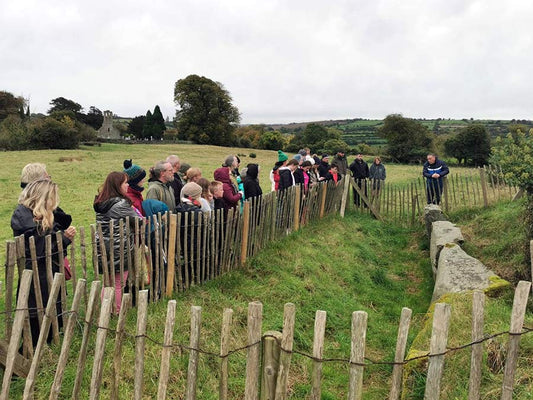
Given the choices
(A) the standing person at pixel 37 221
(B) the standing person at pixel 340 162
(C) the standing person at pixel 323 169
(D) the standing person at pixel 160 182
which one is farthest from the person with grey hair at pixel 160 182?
(B) the standing person at pixel 340 162

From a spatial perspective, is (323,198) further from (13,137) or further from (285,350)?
(13,137)

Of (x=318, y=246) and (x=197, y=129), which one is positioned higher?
(x=197, y=129)

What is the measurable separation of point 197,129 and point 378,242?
45786mm

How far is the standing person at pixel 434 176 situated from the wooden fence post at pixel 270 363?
1082 centimetres

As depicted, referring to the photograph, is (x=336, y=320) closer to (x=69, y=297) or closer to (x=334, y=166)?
(x=69, y=297)

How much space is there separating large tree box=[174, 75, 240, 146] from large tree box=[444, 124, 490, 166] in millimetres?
28301

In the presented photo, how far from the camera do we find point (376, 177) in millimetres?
14250

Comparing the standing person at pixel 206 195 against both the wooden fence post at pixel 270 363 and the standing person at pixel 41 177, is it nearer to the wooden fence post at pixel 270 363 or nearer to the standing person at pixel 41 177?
the standing person at pixel 41 177

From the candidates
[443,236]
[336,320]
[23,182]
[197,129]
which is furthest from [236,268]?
[197,129]

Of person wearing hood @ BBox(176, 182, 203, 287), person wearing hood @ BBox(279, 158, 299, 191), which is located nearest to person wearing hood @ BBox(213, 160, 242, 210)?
person wearing hood @ BBox(176, 182, 203, 287)

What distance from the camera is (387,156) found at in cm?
4391

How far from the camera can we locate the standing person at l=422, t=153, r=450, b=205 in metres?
12.6

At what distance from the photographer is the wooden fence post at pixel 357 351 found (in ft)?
8.67

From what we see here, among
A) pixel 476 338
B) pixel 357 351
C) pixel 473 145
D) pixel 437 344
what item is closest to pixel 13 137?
pixel 357 351
